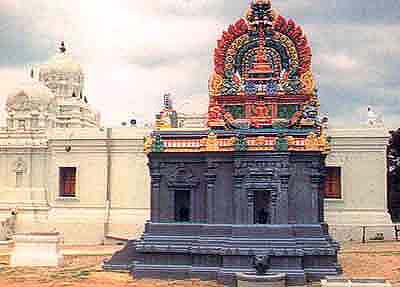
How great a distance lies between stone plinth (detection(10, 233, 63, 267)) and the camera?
88.7ft

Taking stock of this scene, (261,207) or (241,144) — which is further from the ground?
(241,144)

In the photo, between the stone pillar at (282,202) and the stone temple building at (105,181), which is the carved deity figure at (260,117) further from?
the stone temple building at (105,181)

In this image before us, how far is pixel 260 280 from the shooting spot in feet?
66.4

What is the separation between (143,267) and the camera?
75.9 ft

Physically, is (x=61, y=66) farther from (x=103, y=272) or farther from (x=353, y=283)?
(x=353, y=283)

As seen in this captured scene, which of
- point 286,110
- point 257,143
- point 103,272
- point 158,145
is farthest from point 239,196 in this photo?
point 103,272

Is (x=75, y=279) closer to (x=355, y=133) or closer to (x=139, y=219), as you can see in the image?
(x=139, y=219)

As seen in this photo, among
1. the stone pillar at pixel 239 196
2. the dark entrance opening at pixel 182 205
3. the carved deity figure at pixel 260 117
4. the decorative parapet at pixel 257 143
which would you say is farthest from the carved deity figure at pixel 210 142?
the dark entrance opening at pixel 182 205

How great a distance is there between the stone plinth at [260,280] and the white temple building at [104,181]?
1490 centimetres

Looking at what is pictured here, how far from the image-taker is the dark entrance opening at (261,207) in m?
22.7

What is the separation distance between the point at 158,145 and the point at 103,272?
17.4 feet

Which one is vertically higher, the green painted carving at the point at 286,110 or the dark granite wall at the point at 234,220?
the green painted carving at the point at 286,110

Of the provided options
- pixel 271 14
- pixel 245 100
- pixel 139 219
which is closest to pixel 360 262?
pixel 245 100

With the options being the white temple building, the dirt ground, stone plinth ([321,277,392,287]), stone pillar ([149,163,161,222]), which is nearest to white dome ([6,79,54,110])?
the white temple building
